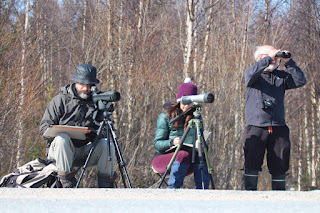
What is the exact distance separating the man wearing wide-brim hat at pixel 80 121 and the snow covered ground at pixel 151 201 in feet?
5.45

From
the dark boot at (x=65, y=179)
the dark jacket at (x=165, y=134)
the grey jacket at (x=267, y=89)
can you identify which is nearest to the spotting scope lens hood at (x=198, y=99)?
the dark jacket at (x=165, y=134)

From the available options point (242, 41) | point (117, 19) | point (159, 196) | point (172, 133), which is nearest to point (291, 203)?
point (159, 196)

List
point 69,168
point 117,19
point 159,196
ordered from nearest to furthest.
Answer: point 159,196, point 69,168, point 117,19

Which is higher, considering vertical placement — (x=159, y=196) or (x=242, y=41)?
(x=242, y=41)

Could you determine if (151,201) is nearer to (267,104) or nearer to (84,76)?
(267,104)

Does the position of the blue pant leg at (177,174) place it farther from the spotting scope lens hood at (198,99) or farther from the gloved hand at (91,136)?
the gloved hand at (91,136)

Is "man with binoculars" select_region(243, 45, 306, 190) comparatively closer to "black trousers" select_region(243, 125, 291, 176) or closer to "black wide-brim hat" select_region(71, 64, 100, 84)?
"black trousers" select_region(243, 125, 291, 176)

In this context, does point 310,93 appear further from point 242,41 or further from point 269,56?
point 269,56

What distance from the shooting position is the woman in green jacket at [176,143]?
14.2 ft

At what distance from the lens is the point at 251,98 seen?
178 inches

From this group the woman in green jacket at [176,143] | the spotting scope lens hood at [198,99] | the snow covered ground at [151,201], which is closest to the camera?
the snow covered ground at [151,201]

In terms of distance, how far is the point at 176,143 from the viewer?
14.3 ft

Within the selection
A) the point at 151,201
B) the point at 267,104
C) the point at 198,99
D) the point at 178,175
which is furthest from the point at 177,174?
the point at 151,201

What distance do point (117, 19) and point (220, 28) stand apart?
2946mm
